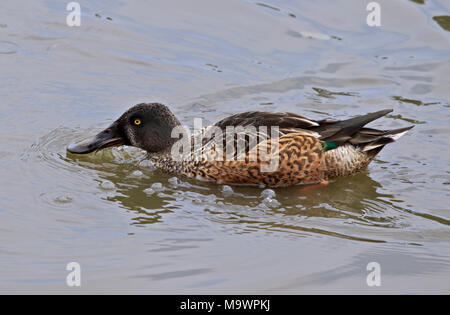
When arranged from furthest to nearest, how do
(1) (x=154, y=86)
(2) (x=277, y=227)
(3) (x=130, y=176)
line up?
(1) (x=154, y=86), (3) (x=130, y=176), (2) (x=277, y=227)

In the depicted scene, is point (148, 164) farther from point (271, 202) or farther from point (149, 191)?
point (271, 202)

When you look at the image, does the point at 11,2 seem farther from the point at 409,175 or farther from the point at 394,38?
the point at 409,175

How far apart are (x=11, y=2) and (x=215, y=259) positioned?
8047 millimetres

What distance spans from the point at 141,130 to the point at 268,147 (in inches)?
64.7

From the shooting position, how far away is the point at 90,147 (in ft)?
28.3

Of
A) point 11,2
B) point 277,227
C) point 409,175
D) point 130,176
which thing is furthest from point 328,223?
point 11,2

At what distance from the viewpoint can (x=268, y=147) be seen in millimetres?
8070

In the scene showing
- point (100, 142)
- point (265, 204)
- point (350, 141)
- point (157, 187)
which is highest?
point (100, 142)

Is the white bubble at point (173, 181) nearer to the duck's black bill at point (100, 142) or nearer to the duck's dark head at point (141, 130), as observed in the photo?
the duck's dark head at point (141, 130)

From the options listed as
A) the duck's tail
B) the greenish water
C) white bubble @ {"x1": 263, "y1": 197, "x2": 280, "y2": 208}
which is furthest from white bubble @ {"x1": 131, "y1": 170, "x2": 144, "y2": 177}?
the duck's tail

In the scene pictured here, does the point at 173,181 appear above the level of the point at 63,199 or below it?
above

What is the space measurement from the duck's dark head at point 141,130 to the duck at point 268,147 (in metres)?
0.01

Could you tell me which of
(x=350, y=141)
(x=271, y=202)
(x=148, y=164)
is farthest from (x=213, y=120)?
(x=271, y=202)

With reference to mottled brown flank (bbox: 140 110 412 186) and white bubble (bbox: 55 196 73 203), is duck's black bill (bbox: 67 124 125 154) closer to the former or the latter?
mottled brown flank (bbox: 140 110 412 186)
